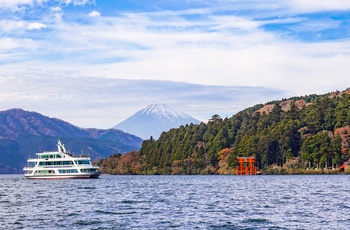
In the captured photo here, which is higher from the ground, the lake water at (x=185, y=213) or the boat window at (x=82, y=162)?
the boat window at (x=82, y=162)

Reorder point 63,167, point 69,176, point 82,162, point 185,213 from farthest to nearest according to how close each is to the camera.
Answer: point 82,162
point 63,167
point 69,176
point 185,213

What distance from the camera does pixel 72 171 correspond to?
181m

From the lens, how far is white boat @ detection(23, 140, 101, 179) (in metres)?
180

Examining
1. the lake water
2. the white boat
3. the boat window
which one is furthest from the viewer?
the boat window

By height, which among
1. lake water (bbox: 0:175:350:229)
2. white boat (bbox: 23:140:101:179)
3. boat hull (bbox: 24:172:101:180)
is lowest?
lake water (bbox: 0:175:350:229)

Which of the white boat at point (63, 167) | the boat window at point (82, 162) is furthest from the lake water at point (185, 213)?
the boat window at point (82, 162)

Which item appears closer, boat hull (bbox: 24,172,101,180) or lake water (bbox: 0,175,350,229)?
lake water (bbox: 0,175,350,229)

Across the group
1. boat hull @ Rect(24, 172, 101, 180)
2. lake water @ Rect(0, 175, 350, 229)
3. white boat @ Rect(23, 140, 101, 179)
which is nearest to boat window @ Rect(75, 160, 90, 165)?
white boat @ Rect(23, 140, 101, 179)

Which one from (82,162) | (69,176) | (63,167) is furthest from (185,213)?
(63,167)

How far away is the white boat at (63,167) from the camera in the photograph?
180125 mm

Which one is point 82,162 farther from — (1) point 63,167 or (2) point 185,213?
(2) point 185,213

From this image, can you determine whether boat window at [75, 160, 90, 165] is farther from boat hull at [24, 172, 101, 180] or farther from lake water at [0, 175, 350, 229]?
lake water at [0, 175, 350, 229]

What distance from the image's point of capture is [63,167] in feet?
597

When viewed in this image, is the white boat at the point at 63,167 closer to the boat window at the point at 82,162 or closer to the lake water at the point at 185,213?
the boat window at the point at 82,162
